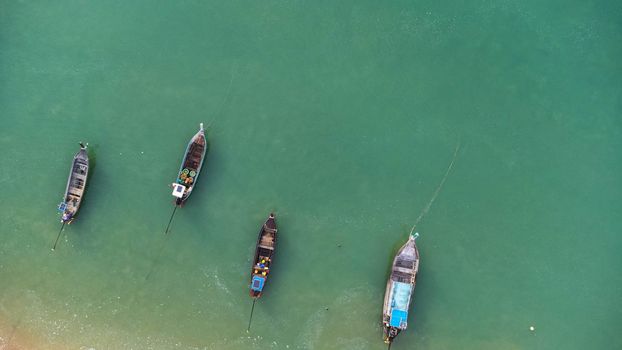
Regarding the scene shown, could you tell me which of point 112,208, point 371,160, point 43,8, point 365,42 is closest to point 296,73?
point 365,42

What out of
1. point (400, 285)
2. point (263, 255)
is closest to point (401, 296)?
point (400, 285)


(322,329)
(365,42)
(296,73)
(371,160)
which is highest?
(365,42)

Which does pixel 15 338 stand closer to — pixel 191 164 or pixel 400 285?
pixel 191 164

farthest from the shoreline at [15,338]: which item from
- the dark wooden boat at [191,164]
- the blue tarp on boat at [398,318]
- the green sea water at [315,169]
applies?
the blue tarp on boat at [398,318]

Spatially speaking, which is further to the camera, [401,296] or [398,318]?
[401,296]

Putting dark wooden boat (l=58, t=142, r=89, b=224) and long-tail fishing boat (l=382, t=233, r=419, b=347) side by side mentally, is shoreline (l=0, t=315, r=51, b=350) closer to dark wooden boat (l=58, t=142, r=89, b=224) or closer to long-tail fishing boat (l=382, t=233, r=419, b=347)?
dark wooden boat (l=58, t=142, r=89, b=224)

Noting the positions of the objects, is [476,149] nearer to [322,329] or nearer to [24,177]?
[322,329]
